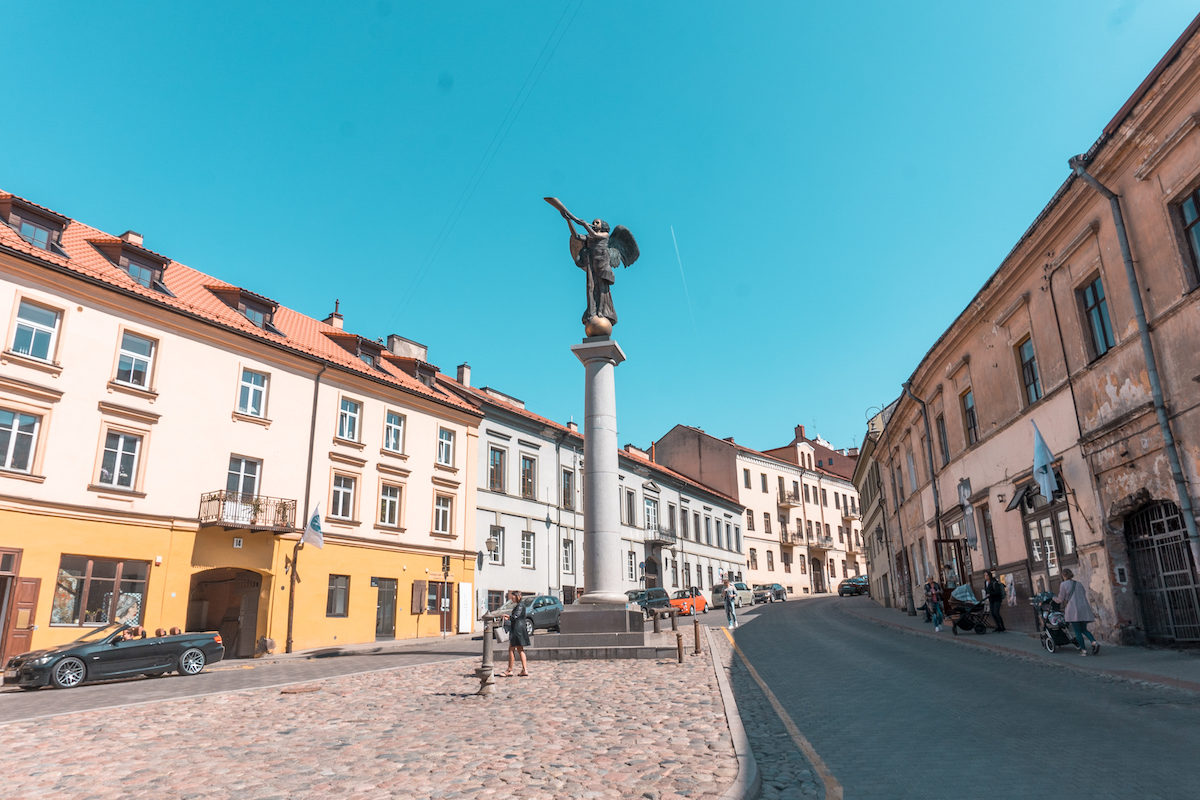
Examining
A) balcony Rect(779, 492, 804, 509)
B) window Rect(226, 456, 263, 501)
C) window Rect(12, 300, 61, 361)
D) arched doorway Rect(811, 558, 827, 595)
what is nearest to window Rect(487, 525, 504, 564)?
window Rect(226, 456, 263, 501)

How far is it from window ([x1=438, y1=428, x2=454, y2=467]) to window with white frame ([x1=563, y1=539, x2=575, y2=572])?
9.27m

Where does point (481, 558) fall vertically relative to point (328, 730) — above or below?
above

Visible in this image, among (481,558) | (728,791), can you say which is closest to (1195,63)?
(728,791)

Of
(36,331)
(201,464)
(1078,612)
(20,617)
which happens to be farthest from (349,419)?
(1078,612)

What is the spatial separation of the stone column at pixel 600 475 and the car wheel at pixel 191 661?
915 cm

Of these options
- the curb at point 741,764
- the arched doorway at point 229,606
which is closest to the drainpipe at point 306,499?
the arched doorway at point 229,606

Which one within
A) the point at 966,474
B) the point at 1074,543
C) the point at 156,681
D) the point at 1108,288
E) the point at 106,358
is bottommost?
the point at 156,681

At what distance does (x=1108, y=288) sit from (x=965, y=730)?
1099 cm

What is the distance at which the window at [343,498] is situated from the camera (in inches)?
1119

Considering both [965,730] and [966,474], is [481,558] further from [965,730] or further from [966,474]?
[965,730]

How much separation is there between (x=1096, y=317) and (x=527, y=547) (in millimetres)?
27530

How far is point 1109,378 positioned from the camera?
1511cm

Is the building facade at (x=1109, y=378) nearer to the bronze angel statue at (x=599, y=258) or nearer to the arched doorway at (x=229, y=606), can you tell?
the bronze angel statue at (x=599, y=258)

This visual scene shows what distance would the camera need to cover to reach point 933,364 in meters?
26.1
